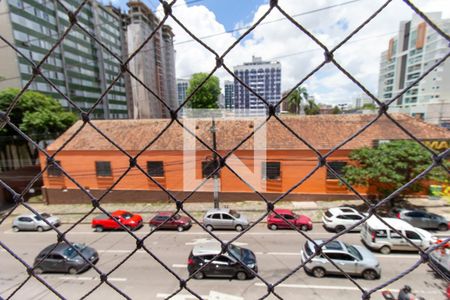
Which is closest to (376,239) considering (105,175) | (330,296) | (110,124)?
(330,296)

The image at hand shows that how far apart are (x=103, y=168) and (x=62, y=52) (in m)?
21.4

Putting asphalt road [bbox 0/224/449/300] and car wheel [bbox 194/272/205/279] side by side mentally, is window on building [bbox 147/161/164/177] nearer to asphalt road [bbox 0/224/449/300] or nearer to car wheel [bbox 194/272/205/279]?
asphalt road [bbox 0/224/449/300]

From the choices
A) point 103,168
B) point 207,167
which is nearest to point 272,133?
point 207,167

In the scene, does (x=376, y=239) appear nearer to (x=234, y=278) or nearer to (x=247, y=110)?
(x=234, y=278)

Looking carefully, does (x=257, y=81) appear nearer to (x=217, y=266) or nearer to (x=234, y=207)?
(x=234, y=207)

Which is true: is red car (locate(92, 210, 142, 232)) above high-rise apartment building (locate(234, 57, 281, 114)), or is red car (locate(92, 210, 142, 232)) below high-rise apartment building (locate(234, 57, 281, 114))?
below

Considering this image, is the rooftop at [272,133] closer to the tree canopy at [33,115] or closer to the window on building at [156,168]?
the window on building at [156,168]

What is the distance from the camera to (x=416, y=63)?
121ft

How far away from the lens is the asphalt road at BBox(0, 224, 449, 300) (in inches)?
228

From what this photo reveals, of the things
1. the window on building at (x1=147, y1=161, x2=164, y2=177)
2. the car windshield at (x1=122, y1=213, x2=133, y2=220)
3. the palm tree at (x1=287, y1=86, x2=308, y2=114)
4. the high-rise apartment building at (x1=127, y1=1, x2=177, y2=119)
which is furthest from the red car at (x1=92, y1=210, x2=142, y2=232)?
the palm tree at (x1=287, y1=86, x2=308, y2=114)

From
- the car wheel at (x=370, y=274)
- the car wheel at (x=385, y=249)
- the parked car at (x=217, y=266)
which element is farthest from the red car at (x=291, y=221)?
the parked car at (x=217, y=266)

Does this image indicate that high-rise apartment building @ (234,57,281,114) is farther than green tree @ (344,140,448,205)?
Yes

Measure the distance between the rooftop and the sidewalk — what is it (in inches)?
110

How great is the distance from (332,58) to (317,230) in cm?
929
